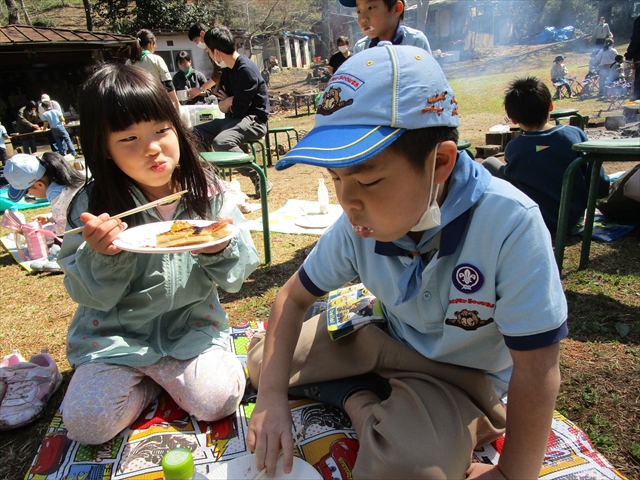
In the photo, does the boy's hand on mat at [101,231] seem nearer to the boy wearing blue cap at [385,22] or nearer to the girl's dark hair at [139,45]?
the boy wearing blue cap at [385,22]

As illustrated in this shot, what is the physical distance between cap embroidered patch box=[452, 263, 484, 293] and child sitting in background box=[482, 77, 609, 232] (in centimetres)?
270

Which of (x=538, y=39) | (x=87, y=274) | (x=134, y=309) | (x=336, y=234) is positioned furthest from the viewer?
(x=538, y=39)

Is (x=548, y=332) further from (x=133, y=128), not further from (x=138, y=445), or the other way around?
(x=133, y=128)

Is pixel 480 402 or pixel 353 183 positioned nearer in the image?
pixel 353 183

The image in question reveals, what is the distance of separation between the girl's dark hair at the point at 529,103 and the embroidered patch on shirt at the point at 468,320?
286 cm

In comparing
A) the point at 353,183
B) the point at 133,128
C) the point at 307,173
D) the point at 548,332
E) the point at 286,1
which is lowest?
the point at 307,173

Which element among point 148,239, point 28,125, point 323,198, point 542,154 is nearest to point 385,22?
point 542,154

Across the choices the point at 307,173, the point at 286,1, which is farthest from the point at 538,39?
the point at 307,173

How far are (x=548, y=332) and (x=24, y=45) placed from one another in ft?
50.6

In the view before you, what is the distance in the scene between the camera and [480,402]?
142cm

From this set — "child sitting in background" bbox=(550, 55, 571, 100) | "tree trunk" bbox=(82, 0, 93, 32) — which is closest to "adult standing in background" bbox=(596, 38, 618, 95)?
"child sitting in background" bbox=(550, 55, 571, 100)

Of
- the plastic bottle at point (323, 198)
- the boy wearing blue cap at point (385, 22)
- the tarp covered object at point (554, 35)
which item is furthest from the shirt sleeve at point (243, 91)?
the tarp covered object at point (554, 35)

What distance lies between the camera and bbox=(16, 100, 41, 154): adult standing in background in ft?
38.7

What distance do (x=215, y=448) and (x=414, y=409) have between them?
804mm
